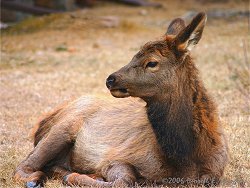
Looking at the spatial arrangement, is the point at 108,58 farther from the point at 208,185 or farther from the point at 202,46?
the point at 208,185

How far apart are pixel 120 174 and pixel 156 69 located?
42.1 inches

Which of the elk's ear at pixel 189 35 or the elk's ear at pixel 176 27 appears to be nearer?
the elk's ear at pixel 189 35

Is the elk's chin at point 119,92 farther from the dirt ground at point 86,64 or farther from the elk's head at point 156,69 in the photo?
the dirt ground at point 86,64

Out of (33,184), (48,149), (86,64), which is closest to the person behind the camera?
(33,184)

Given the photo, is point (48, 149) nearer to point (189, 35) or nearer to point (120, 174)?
point (120, 174)

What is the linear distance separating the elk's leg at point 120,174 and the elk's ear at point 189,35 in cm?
127

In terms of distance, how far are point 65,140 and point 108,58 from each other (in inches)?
348

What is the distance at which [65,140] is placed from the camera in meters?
7.74

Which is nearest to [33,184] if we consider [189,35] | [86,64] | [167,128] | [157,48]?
[167,128]

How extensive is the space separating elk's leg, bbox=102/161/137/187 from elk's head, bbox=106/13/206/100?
701 millimetres

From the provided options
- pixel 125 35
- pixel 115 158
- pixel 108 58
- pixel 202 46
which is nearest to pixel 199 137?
pixel 115 158

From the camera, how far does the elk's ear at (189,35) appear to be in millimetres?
6801

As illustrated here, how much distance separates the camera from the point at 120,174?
6.89 metres

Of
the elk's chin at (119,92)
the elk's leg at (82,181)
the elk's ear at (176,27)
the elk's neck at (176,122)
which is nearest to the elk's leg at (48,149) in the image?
the elk's leg at (82,181)
